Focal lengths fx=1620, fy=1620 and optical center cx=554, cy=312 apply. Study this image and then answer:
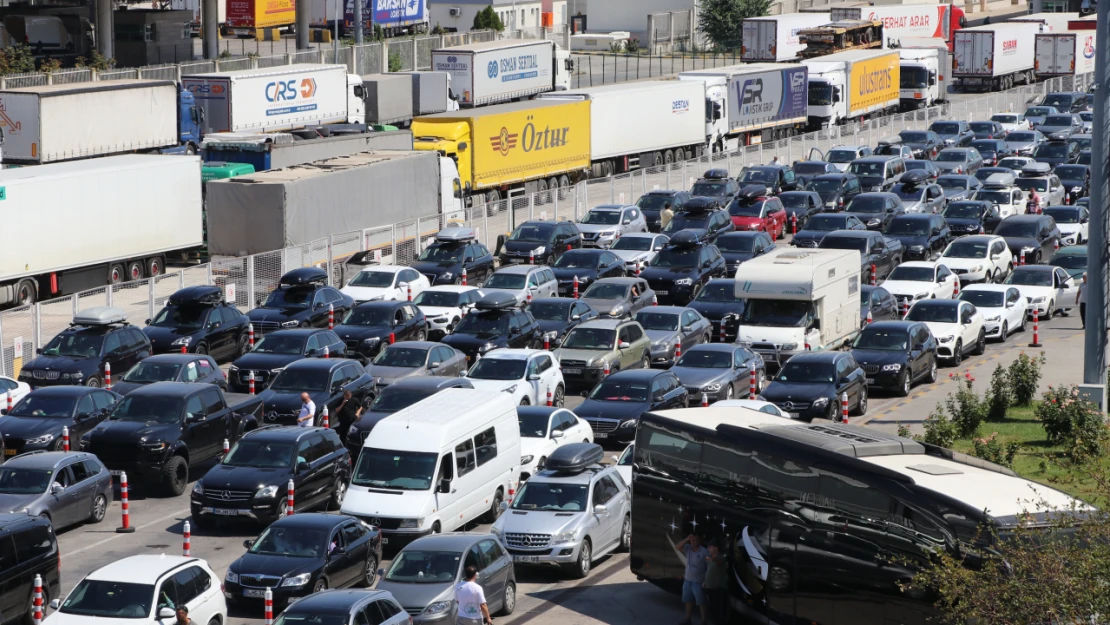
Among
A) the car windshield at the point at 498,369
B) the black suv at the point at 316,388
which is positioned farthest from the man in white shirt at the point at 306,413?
the car windshield at the point at 498,369

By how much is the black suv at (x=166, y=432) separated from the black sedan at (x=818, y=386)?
9.64 metres

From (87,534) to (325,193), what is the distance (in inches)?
796

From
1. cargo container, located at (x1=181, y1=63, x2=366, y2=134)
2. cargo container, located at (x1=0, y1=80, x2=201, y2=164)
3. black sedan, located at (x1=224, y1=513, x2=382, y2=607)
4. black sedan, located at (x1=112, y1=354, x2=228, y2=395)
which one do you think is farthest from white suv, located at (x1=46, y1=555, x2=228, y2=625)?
cargo container, located at (x1=181, y1=63, x2=366, y2=134)

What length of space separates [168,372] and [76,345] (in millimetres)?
3323

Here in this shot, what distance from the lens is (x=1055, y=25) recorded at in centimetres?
10800

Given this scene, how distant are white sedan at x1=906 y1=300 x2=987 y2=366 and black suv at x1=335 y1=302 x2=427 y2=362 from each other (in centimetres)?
1095

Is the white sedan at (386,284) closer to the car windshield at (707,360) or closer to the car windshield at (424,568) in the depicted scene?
the car windshield at (707,360)

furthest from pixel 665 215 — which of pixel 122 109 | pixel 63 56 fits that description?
pixel 63 56

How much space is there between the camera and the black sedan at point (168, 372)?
2909 centimetres

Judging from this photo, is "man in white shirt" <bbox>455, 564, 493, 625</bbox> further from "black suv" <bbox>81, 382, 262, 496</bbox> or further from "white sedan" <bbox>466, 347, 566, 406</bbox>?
"white sedan" <bbox>466, 347, 566, 406</bbox>

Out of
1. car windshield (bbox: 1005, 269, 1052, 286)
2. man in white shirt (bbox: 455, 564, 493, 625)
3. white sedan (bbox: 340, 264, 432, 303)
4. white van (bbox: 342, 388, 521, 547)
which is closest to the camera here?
man in white shirt (bbox: 455, 564, 493, 625)

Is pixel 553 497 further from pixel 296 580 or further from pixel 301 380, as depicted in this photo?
pixel 301 380

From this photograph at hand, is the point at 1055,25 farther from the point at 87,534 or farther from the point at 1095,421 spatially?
the point at 87,534

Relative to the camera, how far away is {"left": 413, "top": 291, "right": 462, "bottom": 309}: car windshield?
36.9 metres
